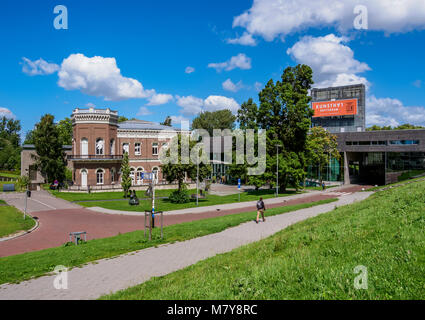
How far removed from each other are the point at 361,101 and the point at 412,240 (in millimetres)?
85702

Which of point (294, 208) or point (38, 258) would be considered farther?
point (294, 208)

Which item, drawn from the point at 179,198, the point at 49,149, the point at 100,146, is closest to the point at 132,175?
the point at 100,146

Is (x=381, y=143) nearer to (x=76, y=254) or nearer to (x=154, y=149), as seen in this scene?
(x=154, y=149)

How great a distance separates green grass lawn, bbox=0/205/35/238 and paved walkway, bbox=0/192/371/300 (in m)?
11.2

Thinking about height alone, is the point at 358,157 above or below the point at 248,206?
above

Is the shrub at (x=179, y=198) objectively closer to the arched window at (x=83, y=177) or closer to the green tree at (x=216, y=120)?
the arched window at (x=83, y=177)

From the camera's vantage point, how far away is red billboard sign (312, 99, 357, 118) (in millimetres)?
79438

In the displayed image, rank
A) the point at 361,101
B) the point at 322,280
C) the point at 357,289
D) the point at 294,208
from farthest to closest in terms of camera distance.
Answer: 1. the point at 361,101
2. the point at 294,208
3. the point at 322,280
4. the point at 357,289

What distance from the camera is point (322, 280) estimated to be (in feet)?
19.0

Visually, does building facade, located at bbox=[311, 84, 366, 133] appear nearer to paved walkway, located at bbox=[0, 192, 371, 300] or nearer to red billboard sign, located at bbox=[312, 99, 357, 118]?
red billboard sign, located at bbox=[312, 99, 357, 118]

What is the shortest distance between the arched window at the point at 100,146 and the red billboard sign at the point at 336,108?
61.5 metres
